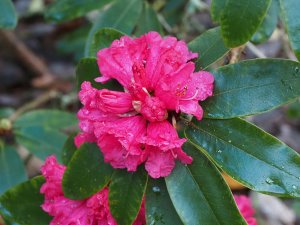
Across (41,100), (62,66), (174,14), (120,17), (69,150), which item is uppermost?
(120,17)

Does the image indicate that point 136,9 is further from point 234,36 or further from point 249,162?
point 249,162

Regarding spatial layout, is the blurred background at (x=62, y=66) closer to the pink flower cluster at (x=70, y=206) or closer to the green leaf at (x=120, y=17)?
the green leaf at (x=120, y=17)

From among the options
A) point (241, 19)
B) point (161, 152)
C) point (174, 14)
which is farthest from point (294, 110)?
point (161, 152)

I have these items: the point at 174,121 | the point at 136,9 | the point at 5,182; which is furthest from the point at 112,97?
the point at 5,182

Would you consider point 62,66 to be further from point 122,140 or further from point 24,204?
point 122,140

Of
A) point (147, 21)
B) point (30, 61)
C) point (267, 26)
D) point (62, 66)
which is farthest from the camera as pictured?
point (62, 66)

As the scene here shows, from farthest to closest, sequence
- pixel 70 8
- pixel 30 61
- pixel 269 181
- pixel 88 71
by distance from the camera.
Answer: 1. pixel 30 61
2. pixel 70 8
3. pixel 88 71
4. pixel 269 181

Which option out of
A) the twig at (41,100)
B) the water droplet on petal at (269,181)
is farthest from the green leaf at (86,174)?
the twig at (41,100)

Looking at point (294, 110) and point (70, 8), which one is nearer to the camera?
point (70, 8)
